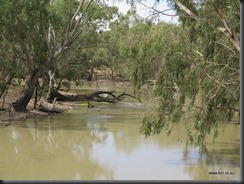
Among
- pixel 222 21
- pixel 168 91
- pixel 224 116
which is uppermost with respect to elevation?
pixel 222 21

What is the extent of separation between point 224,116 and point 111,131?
5.49m

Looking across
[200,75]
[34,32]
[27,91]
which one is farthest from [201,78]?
[27,91]

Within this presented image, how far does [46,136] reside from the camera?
12.0 metres

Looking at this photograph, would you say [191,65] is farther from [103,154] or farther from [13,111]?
[13,111]

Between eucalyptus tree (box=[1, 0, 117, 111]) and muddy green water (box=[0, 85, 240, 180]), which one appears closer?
muddy green water (box=[0, 85, 240, 180])

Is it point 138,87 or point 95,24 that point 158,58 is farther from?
point 95,24

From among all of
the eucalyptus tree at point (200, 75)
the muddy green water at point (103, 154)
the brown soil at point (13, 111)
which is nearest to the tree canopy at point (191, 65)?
the eucalyptus tree at point (200, 75)

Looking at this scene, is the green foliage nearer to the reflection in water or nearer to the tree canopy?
the tree canopy

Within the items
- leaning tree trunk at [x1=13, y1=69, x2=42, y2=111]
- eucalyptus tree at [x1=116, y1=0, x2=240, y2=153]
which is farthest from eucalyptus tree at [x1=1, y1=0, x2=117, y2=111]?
eucalyptus tree at [x1=116, y1=0, x2=240, y2=153]

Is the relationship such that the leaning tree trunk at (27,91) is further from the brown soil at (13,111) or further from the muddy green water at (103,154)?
the muddy green water at (103,154)

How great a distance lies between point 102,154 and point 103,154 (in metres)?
0.02

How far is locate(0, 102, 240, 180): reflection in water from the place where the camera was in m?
7.80

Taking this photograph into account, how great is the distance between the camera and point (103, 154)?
31.9 feet

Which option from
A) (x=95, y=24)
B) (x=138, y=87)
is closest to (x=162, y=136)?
(x=138, y=87)
